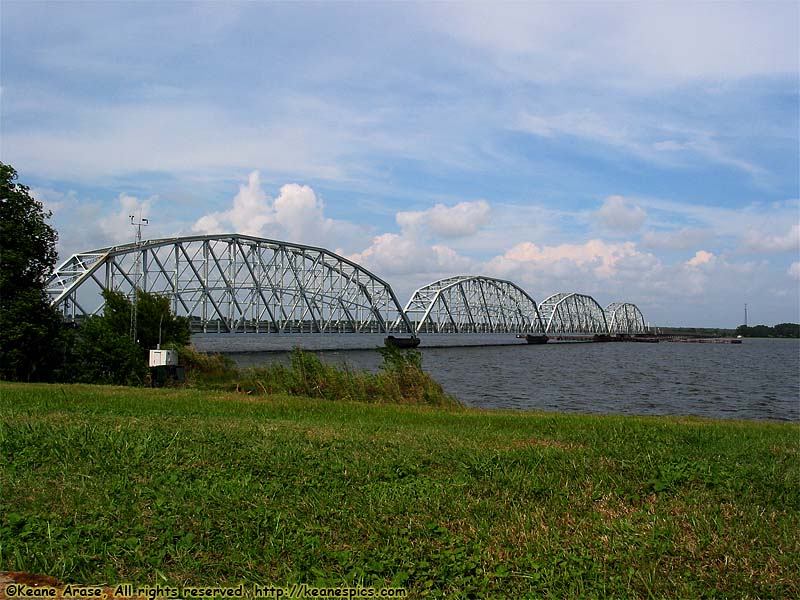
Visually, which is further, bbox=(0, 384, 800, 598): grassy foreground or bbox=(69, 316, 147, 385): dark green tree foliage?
bbox=(69, 316, 147, 385): dark green tree foliage

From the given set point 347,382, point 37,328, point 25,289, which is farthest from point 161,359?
point 347,382

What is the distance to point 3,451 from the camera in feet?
29.5

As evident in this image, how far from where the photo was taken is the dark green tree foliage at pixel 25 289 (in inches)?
1140

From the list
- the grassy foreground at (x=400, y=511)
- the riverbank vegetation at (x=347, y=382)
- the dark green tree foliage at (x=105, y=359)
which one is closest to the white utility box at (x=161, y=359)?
the dark green tree foliage at (x=105, y=359)

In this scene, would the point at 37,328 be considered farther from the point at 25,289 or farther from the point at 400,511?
the point at 400,511

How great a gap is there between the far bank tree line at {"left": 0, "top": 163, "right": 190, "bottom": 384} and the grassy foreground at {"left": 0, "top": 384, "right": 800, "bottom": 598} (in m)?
20.5

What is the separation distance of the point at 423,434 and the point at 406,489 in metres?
3.88

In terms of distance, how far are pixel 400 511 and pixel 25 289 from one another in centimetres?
2959

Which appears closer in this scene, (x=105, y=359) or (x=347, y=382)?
(x=347, y=382)

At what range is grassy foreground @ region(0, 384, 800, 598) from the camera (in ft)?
19.4

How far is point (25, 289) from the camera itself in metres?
30.9

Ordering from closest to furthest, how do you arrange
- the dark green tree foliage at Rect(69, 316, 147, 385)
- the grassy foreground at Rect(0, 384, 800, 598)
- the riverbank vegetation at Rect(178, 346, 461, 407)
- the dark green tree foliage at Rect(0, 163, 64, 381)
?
the grassy foreground at Rect(0, 384, 800, 598)
the riverbank vegetation at Rect(178, 346, 461, 407)
the dark green tree foliage at Rect(0, 163, 64, 381)
the dark green tree foliage at Rect(69, 316, 147, 385)

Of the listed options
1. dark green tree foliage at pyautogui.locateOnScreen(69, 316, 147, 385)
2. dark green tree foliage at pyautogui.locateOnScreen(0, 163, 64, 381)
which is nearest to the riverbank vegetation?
dark green tree foliage at pyautogui.locateOnScreen(69, 316, 147, 385)

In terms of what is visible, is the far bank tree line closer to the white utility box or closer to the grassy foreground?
the white utility box
